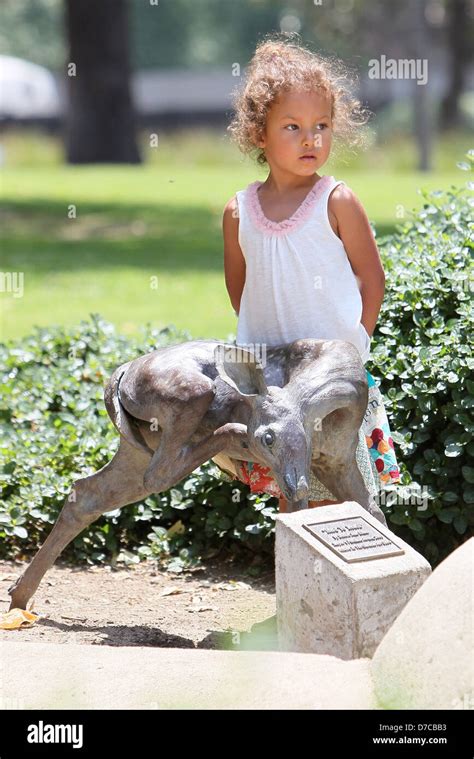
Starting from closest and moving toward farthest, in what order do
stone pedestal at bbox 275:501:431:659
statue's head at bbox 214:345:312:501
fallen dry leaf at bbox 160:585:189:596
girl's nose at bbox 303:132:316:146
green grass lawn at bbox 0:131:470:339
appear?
stone pedestal at bbox 275:501:431:659
statue's head at bbox 214:345:312:501
girl's nose at bbox 303:132:316:146
fallen dry leaf at bbox 160:585:189:596
green grass lawn at bbox 0:131:470:339

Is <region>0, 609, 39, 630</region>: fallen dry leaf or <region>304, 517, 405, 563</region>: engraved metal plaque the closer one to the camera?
<region>304, 517, 405, 563</region>: engraved metal plaque

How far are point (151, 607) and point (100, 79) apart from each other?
53.6ft

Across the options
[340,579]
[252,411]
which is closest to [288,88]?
[252,411]

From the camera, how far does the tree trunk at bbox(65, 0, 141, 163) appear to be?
783 inches

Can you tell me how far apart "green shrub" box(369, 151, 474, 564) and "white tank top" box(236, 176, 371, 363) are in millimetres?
897

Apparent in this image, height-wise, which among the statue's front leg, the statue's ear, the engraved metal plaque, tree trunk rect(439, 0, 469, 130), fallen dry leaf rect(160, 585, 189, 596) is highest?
tree trunk rect(439, 0, 469, 130)

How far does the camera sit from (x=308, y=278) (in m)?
4.13

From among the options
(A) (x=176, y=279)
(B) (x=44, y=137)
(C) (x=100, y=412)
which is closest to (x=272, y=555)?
Answer: (C) (x=100, y=412)

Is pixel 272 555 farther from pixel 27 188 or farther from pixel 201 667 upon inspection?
pixel 27 188

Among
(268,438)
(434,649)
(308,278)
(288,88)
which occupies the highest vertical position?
(288,88)

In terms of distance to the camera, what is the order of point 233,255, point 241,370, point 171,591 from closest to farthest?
point 241,370 < point 233,255 < point 171,591

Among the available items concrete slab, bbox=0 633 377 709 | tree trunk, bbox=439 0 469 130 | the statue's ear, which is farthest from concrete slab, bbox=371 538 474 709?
tree trunk, bbox=439 0 469 130

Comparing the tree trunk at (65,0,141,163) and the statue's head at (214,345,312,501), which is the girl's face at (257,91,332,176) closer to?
the statue's head at (214,345,312,501)

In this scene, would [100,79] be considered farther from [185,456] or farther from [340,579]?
[340,579]
